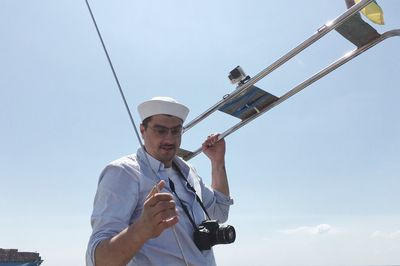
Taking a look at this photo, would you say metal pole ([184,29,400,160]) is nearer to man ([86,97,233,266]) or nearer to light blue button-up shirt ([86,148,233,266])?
man ([86,97,233,266])

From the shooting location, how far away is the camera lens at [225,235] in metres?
3.24

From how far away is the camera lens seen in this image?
3244mm

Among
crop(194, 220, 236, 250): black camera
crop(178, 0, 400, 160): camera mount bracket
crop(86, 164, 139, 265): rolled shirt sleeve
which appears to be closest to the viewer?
crop(86, 164, 139, 265): rolled shirt sleeve

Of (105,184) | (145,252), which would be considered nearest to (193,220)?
(145,252)

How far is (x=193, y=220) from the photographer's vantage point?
3.34 meters

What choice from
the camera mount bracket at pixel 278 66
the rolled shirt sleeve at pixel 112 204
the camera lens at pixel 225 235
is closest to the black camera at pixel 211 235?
the camera lens at pixel 225 235

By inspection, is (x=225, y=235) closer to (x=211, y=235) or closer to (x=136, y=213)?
(x=211, y=235)

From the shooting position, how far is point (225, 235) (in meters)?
3.25

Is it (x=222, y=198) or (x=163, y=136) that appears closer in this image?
(x=163, y=136)

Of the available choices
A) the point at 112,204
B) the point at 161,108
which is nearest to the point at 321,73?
the point at 161,108

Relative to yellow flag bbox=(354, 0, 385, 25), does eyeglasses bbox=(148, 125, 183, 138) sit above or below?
below

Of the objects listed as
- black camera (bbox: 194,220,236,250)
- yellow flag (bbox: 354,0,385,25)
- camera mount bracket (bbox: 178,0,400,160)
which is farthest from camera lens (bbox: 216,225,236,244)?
yellow flag (bbox: 354,0,385,25)

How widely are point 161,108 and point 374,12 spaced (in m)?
2.00

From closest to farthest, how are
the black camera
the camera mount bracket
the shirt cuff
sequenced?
1. the camera mount bracket
2. the black camera
3. the shirt cuff
